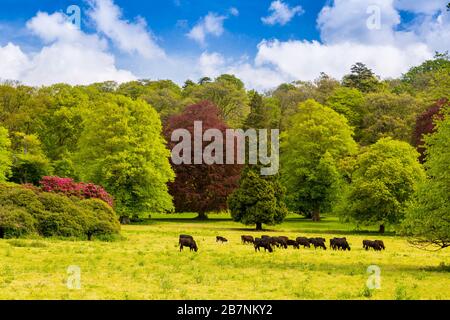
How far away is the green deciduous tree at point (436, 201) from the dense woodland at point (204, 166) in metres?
0.07

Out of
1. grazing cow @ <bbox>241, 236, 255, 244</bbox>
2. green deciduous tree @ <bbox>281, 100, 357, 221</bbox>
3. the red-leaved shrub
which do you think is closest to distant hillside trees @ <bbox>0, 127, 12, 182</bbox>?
the red-leaved shrub

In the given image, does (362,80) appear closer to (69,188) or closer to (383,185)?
(383,185)

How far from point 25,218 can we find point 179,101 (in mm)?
61093

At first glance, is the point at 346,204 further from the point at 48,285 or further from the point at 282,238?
the point at 48,285

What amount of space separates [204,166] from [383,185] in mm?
20182

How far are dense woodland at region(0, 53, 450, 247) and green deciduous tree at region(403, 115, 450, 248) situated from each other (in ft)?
0.22

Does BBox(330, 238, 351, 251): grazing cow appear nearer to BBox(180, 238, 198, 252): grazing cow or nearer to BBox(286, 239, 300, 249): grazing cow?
BBox(286, 239, 300, 249): grazing cow

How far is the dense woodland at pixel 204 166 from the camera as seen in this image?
115ft

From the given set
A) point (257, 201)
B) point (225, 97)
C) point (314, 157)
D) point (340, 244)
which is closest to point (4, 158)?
Result: point (257, 201)

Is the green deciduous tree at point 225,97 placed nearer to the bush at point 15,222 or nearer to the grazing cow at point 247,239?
the grazing cow at point 247,239

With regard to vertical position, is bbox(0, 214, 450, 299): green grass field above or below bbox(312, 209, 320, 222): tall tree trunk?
below

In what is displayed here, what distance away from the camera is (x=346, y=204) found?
49.1 m

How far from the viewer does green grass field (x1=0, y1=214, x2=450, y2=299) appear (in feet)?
54.2

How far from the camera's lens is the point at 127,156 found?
53.1 metres
